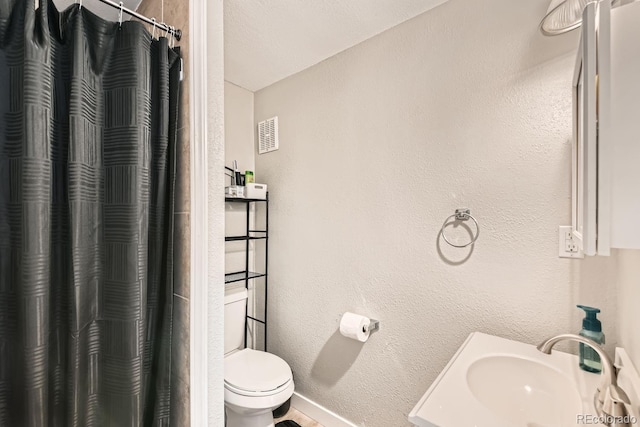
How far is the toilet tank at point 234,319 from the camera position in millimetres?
1902

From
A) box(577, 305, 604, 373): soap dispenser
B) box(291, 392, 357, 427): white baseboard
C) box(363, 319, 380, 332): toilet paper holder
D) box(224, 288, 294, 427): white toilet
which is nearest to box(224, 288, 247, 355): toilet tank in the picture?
box(224, 288, 294, 427): white toilet

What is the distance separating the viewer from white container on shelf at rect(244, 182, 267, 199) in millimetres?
2002

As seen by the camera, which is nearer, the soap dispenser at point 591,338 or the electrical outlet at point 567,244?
the soap dispenser at point 591,338

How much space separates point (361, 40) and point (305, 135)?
0.64 metres

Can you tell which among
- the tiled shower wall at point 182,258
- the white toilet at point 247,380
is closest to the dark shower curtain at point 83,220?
the tiled shower wall at point 182,258

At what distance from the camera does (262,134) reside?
219 centimetres

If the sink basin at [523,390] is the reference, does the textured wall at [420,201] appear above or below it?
above

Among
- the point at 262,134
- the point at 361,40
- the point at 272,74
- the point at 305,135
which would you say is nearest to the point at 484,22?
the point at 361,40

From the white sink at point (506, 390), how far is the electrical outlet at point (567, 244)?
357 mm

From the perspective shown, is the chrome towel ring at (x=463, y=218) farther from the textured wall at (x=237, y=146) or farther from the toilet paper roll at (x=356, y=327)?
the textured wall at (x=237, y=146)

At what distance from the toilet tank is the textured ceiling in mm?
1552

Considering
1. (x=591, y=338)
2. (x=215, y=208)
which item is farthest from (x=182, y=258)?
(x=591, y=338)

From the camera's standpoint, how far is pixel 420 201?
145cm

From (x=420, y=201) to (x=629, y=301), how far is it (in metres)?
0.80
